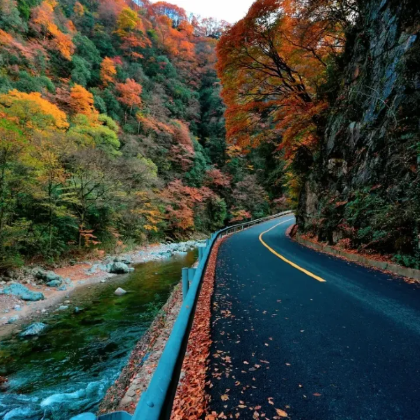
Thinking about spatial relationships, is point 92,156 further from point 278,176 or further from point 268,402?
point 278,176

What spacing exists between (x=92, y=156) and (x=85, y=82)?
1783 cm

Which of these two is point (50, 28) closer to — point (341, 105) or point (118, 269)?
point (118, 269)

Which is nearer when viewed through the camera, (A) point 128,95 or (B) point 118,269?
(B) point 118,269

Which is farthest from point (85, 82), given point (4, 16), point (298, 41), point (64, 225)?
point (298, 41)

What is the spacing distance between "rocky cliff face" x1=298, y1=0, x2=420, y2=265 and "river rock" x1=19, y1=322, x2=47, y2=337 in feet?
33.2

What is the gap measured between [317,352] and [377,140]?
9271 mm

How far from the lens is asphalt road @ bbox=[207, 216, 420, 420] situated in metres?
2.03

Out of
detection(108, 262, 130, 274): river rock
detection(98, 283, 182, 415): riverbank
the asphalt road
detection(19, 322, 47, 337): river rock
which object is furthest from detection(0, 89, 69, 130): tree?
the asphalt road

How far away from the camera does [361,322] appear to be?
3486mm

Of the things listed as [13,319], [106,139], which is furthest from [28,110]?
[13,319]

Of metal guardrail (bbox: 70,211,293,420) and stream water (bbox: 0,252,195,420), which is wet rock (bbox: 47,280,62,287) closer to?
stream water (bbox: 0,252,195,420)

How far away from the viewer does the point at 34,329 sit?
687 cm

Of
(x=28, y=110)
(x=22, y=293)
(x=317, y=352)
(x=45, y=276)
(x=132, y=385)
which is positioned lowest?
(x=22, y=293)

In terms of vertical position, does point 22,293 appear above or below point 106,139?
below
